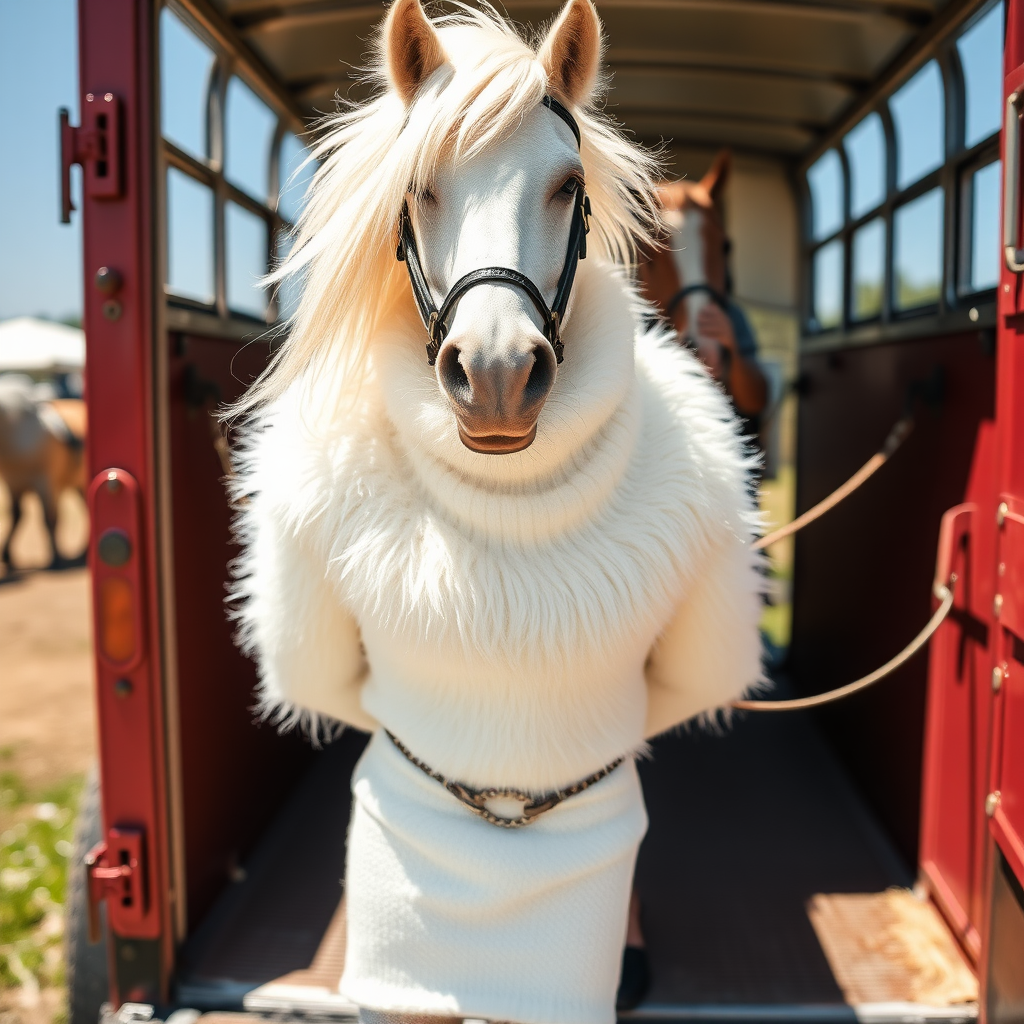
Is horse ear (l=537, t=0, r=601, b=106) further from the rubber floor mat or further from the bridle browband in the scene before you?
the rubber floor mat

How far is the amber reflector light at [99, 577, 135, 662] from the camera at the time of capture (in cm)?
167

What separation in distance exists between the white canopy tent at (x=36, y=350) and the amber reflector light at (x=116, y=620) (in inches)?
495

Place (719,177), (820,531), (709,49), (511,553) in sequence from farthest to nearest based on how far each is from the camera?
(820,531)
(719,177)
(709,49)
(511,553)

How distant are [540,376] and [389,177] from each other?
370 mm

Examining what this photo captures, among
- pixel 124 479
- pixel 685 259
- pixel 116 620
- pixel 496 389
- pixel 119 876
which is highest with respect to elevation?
pixel 685 259

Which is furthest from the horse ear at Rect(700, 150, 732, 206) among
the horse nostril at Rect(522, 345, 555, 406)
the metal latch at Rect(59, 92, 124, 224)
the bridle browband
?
the horse nostril at Rect(522, 345, 555, 406)

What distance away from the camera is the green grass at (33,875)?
7.79 ft

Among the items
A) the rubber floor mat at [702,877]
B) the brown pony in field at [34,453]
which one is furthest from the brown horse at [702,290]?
the brown pony in field at [34,453]

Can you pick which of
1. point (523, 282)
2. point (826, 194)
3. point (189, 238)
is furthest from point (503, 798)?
point (826, 194)

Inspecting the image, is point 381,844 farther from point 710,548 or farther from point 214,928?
point 214,928

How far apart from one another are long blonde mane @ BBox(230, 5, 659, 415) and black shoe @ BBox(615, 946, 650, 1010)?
4.60ft

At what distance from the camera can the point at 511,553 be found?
4.08ft

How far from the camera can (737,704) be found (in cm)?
160

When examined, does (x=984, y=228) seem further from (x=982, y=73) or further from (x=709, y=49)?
(x=709, y=49)
